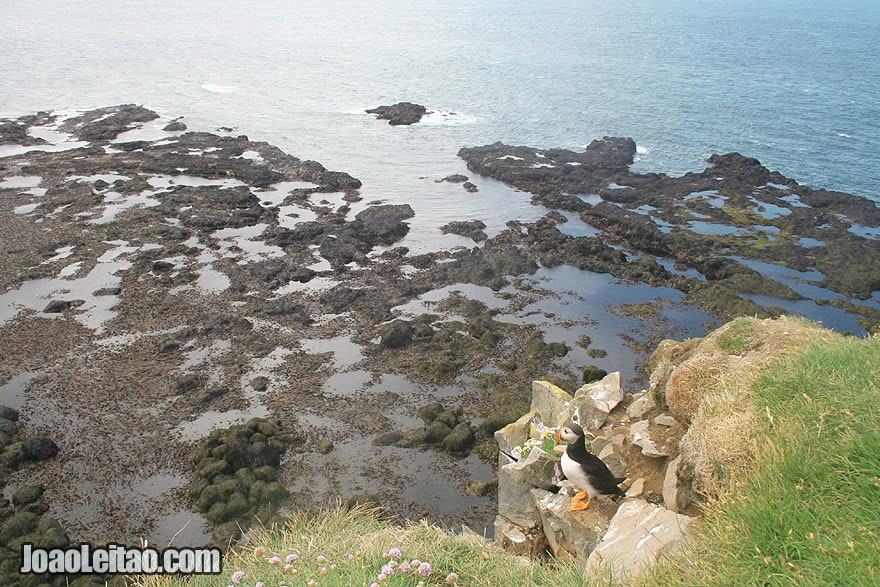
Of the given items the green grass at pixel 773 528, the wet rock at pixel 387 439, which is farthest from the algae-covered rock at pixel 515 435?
the green grass at pixel 773 528

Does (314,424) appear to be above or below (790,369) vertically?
below

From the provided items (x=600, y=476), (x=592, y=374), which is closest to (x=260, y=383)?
(x=592, y=374)

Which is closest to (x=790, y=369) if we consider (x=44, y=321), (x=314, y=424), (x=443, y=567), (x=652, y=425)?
(x=652, y=425)

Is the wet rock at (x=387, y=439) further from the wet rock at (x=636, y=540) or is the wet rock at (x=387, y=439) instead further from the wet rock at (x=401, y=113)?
the wet rock at (x=401, y=113)

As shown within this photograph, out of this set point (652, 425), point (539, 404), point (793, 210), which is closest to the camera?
point (652, 425)

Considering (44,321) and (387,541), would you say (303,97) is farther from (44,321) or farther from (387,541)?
(387,541)

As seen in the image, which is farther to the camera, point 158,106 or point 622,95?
point 622,95

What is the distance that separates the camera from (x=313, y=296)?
100 feet

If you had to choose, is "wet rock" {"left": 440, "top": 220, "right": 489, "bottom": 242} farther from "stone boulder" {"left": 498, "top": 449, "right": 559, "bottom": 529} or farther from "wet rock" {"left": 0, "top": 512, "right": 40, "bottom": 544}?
"wet rock" {"left": 0, "top": 512, "right": 40, "bottom": 544}

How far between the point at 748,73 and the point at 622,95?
26590mm

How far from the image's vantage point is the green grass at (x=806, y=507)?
5.82 meters

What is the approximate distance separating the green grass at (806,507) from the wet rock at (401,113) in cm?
6102

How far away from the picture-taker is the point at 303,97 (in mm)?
75938

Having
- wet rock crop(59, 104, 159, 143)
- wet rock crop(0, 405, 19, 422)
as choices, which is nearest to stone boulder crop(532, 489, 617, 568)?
wet rock crop(0, 405, 19, 422)
